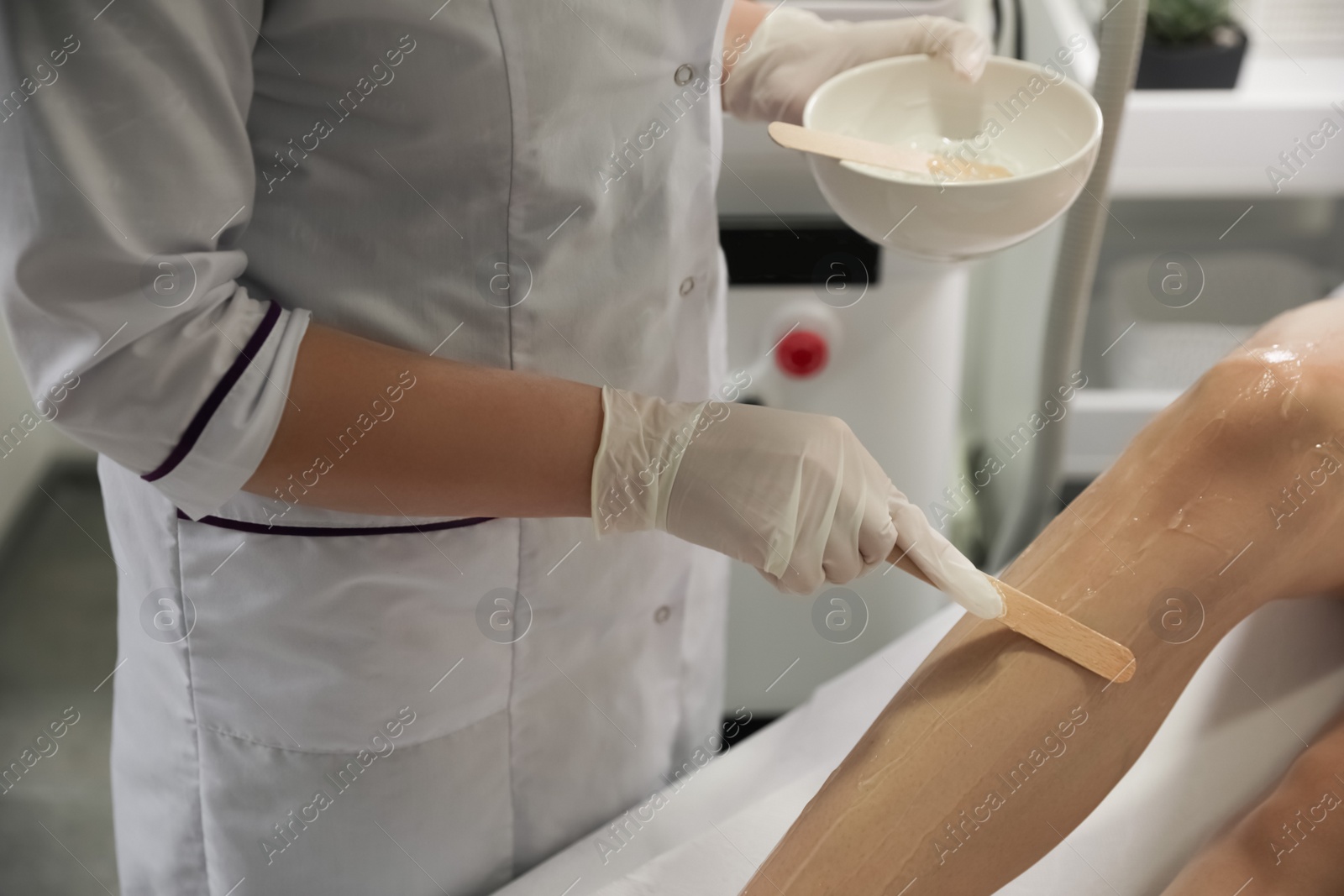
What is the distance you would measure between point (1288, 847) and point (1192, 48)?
118 centimetres

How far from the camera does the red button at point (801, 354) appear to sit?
142 cm

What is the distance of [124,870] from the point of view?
1.06m

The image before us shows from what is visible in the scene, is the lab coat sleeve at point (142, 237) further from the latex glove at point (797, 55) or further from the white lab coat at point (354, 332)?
the latex glove at point (797, 55)

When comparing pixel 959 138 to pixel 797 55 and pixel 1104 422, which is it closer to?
pixel 797 55

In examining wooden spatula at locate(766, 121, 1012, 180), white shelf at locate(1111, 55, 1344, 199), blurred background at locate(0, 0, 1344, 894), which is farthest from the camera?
white shelf at locate(1111, 55, 1344, 199)

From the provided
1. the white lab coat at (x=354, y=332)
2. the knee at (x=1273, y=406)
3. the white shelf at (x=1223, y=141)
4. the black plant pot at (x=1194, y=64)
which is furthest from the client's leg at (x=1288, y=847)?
the black plant pot at (x=1194, y=64)

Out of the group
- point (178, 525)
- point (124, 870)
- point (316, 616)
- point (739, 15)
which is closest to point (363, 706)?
point (316, 616)

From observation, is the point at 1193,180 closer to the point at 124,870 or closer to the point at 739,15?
the point at 739,15

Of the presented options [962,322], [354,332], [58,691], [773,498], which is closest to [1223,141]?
[962,322]

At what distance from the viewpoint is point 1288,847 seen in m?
0.87

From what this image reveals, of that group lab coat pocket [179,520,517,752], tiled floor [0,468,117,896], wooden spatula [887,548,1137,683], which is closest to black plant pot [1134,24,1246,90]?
wooden spatula [887,548,1137,683]

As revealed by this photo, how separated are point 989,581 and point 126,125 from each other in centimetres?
66

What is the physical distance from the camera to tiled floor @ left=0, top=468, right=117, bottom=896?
1.81 meters

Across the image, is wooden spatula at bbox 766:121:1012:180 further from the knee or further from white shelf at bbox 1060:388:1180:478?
white shelf at bbox 1060:388:1180:478
